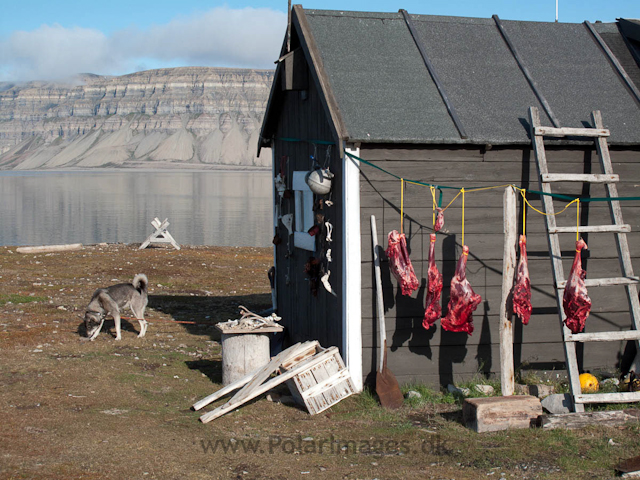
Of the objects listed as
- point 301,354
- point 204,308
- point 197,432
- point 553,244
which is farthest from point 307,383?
point 204,308

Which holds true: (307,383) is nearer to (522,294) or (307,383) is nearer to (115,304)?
(522,294)

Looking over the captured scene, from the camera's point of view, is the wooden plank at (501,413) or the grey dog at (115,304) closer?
the wooden plank at (501,413)

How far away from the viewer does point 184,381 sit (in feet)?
33.7

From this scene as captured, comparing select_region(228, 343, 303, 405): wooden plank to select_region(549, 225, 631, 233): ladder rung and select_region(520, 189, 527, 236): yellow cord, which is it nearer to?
select_region(520, 189, 527, 236): yellow cord

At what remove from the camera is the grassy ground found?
21.7 feet

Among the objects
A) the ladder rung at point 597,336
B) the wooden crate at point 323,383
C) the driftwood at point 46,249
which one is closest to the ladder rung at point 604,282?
the ladder rung at point 597,336

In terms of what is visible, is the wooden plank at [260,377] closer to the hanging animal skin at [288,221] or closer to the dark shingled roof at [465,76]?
the dark shingled roof at [465,76]

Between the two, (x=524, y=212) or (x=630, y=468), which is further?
(x=524, y=212)

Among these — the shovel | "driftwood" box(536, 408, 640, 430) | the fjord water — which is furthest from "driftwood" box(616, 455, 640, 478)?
the fjord water

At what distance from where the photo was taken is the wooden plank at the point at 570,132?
8.78m

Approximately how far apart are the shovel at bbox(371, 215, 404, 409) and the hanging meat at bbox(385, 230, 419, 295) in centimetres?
24

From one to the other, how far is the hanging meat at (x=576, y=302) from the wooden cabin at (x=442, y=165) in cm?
134

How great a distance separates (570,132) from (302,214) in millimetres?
4405

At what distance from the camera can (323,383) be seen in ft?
28.7
